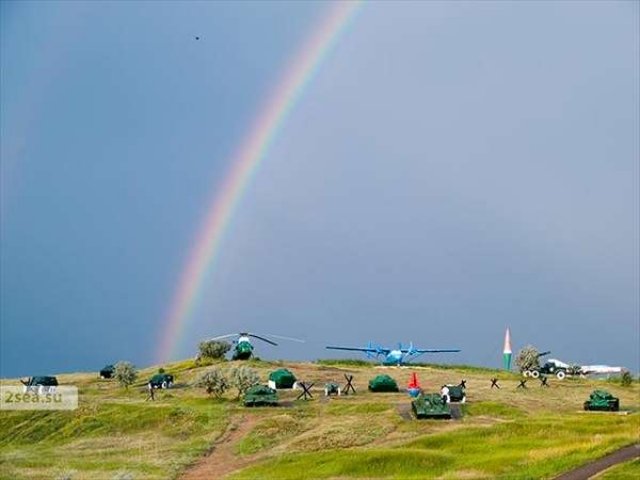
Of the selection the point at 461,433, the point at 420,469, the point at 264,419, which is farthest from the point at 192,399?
the point at 420,469

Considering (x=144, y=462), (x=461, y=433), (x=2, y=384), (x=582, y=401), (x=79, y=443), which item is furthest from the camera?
(x=2, y=384)

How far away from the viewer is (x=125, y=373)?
10031 cm

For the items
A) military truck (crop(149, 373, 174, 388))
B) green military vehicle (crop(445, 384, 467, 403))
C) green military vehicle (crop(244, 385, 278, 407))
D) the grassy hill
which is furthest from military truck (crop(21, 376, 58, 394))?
green military vehicle (crop(445, 384, 467, 403))

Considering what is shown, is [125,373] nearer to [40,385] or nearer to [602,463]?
[40,385]

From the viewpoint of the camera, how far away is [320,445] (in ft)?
205

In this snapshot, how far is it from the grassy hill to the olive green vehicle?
4.53 ft

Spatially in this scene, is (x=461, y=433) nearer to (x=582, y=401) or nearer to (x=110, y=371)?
(x=582, y=401)

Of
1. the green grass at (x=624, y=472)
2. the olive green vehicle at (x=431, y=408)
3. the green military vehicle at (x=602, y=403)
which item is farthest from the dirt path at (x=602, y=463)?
the green military vehicle at (x=602, y=403)

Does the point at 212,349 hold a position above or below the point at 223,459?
above

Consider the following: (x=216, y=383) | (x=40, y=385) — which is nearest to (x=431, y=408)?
(x=216, y=383)

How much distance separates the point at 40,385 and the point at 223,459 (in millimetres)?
42294

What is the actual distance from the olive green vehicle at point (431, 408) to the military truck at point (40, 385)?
41400mm

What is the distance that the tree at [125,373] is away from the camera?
100 m

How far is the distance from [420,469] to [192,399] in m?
39.6
